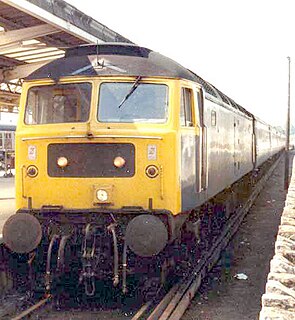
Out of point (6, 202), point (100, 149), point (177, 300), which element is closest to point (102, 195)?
point (100, 149)

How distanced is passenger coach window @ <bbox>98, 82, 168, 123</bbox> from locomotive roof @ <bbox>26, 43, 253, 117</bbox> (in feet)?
0.55

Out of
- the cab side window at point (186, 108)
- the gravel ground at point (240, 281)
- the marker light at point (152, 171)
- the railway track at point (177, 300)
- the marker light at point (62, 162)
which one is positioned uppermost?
the cab side window at point (186, 108)

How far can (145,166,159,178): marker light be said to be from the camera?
7285 millimetres

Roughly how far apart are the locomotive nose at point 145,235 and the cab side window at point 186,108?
4.73 ft

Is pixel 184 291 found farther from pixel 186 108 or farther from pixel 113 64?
pixel 113 64

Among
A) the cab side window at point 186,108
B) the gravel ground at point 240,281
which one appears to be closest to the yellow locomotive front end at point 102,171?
the cab side window at point 186,108

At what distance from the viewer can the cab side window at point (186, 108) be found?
25.6 ft

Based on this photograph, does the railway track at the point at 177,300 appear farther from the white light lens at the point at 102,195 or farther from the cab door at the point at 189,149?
the white light lens at the point at 102,195

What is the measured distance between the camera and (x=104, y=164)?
24.2 feet

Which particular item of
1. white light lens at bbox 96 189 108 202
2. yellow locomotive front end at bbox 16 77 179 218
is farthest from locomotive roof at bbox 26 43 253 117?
white light lens at bbox 96 189 108 202

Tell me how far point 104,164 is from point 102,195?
0.39 m

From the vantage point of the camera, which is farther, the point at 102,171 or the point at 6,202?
the point at 6,202

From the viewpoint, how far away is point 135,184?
7.31 m

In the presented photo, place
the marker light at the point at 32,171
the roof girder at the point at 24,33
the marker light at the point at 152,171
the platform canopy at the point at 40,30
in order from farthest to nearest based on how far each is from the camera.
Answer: the roof girder at the point at 24,33 → the platform canopy at the point at 40,30 → the marker light at the point at 32,171 → the marker light at the point at 152,171
